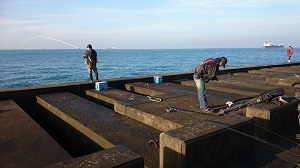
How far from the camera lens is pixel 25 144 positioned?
13.7 ft

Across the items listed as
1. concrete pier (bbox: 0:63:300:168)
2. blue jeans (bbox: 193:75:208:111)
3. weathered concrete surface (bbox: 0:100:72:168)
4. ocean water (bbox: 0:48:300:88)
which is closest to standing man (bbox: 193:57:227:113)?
blue jeans (bbox: 193:75:208:111)

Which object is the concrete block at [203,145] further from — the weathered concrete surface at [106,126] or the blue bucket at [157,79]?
the blue bucket at [157,79]

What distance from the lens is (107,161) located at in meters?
2.67

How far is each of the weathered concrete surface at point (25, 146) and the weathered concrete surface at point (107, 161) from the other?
1030 mm

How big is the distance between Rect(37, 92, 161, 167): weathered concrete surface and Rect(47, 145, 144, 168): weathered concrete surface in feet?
3.10

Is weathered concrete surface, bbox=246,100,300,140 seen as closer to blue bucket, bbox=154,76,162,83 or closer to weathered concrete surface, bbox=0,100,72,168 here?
weathered concrete surface, bbox=0,100,72,168

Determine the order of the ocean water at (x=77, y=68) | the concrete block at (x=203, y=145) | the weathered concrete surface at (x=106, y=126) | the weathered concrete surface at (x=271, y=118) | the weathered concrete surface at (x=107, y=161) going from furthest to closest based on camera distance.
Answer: the ocean water at (x=77, y=68) → the weathered concrete surface at (x=271, y=118) → the weathered concrete surface at (x=106, y=126) → the concrete block at (x=203, y=145) → the weathered concrete surface at (x=107, y=161)

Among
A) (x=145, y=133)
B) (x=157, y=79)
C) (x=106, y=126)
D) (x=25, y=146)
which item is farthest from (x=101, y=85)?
(x=25, y=146)

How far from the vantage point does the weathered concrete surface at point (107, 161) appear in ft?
8.43

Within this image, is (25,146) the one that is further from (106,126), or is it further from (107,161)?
(107,161)

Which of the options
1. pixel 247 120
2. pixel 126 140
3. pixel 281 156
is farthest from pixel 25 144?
pixel 281 156

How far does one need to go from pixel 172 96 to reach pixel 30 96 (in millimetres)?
5259

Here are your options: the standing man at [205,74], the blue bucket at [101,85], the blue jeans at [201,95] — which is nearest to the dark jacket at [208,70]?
the standing man at [205,74]

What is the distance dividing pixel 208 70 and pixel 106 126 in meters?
2.92
